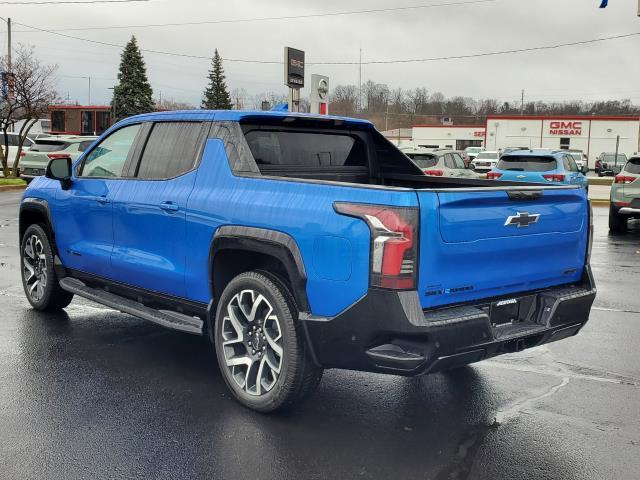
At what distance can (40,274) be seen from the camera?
657cm

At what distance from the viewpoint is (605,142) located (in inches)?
2633

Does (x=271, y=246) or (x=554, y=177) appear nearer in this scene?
(x=271, y=246)

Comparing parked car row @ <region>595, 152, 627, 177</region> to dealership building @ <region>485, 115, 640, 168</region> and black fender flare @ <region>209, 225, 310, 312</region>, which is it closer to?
dealership building @ <region>485, 115, 640, 168</region>

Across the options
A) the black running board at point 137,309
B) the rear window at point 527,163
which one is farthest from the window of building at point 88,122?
the black running board at point 137,309

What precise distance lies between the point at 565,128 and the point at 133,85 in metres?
41.6

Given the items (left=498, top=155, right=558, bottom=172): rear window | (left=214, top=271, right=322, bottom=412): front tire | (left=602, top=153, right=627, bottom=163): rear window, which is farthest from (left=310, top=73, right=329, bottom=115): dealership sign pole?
(left=602, top=153, right=627, bottom=163): rear window

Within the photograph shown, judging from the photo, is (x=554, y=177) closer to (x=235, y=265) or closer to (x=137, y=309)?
(x=137, y=309)

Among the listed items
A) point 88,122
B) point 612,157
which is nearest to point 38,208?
point 88,122

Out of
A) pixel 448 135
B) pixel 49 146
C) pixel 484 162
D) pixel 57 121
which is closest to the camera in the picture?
pixel 49 146

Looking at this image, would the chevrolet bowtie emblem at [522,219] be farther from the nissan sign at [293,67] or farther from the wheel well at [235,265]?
the nissan sign at [293,67]

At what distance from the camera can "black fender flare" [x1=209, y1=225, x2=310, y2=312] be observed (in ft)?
12.4

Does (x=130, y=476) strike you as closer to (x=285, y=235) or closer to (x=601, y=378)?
(x=285, y=235)

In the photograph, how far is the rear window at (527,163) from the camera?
1612 centimetres

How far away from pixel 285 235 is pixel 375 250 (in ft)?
2.08
